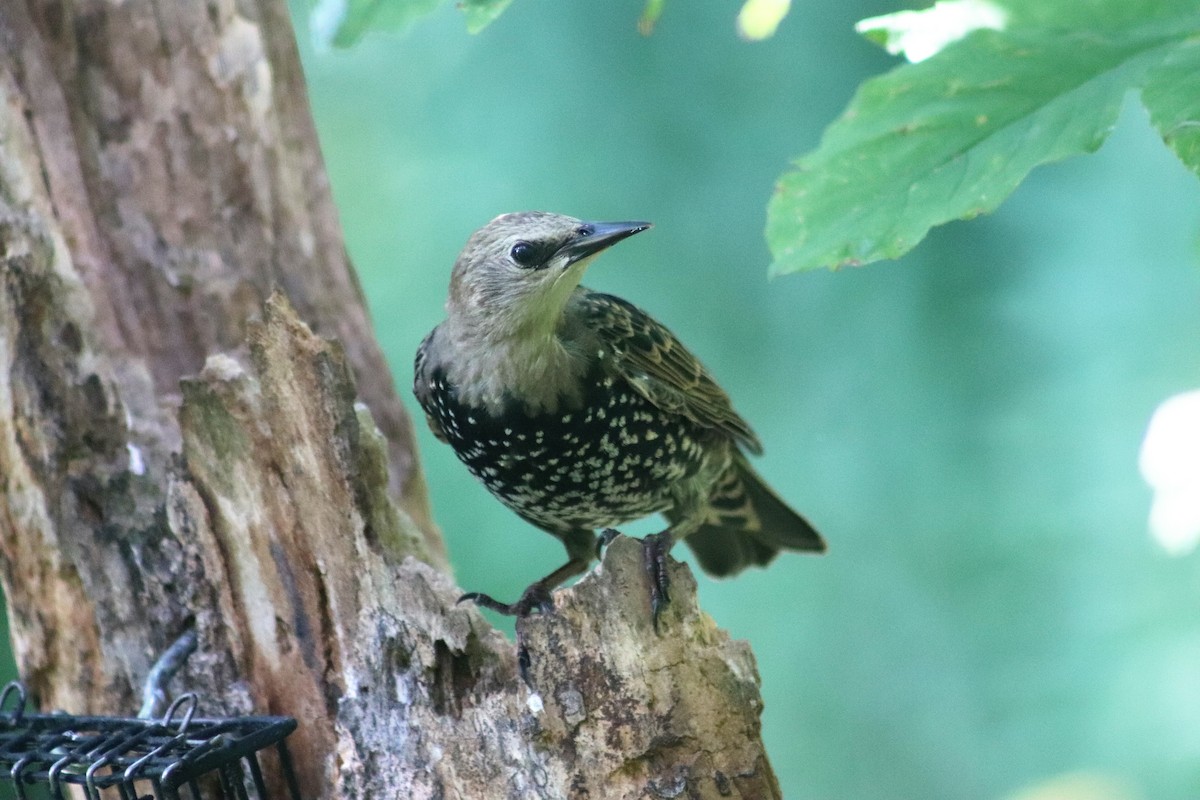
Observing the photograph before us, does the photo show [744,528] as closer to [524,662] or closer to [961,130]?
[524,662]

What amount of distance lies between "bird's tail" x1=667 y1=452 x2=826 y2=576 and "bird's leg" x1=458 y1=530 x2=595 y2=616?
0.28 m

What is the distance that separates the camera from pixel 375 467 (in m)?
2.54

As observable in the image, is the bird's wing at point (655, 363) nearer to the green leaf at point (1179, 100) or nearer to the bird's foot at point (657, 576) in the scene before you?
the bird's foot at point (657, 576)

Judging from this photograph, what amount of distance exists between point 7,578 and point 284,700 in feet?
2.84

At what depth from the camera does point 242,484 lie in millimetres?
2516

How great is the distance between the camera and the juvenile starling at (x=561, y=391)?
2.72 m

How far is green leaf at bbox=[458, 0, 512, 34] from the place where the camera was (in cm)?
156

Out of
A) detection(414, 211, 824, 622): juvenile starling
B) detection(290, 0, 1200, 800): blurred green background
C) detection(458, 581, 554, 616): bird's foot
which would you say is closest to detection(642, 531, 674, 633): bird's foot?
detection(414, 211, 824, 622): juvenile starling

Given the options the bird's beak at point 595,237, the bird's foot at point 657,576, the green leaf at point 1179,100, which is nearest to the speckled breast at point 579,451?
the bird's beak at point 595,237

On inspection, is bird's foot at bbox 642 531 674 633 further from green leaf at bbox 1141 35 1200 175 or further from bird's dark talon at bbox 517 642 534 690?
green leaf at bbox 1141 35 1200 175

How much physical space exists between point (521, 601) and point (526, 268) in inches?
34.3

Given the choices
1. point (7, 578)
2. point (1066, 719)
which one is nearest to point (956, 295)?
point (1066, 719)

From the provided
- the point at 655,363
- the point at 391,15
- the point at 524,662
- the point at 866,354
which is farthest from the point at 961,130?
the point at 866,354

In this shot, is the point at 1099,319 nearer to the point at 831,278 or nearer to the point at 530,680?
the point at 831,278
